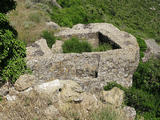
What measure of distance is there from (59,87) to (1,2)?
4.51 m

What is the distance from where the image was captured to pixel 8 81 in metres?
6.21

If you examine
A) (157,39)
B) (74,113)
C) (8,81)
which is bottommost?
(157,39)

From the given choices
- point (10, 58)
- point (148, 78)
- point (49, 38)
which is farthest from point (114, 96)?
point (49, 38)

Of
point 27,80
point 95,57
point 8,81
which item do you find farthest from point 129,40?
point 8,81

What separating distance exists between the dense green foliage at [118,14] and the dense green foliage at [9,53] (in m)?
6.59

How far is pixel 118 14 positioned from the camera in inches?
782

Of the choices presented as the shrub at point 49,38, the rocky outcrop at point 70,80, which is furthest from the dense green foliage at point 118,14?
the rocky outcrop at point 70,80

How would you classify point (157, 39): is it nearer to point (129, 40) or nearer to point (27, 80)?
point (129, 40)

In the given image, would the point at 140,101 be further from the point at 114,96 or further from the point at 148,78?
the point at 148,78

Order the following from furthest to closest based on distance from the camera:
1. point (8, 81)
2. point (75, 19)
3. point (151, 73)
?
point (75, 19) → point (151, 73) → point (8, 81)

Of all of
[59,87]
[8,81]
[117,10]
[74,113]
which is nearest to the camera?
[74,113]

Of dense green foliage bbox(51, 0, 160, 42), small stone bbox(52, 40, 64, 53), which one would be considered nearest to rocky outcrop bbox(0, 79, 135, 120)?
small stone bbox(52, 40, 64, 53)

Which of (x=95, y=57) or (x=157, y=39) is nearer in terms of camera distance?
(x=95, y=57)

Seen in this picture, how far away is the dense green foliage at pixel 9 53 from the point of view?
5805 mm
